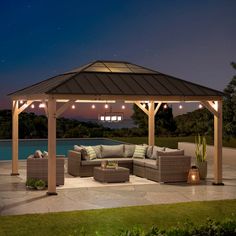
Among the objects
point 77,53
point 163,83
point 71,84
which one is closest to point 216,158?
point 163,83

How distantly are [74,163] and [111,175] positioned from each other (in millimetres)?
1812

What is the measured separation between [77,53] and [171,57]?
5772 mm

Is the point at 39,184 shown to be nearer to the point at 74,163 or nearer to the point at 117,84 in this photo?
the point at 74,163

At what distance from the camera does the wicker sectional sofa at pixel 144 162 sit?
44.6 feet

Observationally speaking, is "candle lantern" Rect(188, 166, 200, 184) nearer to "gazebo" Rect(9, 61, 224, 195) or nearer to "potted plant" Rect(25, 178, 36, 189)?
"gazebo" Rect(9, 61, 224, 195)

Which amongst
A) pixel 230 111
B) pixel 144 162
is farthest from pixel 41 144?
pixel 144 162

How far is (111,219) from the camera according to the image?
9133 millimetres

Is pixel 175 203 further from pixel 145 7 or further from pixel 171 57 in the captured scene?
pixel 171 57

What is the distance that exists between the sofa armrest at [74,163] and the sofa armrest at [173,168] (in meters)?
2.38

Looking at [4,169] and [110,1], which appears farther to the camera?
[110,1]

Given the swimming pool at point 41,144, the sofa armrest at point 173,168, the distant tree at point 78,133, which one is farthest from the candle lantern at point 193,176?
the distant tree at point 78,133

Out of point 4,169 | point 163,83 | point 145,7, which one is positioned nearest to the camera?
point 163,83

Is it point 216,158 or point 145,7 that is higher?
point 145,7

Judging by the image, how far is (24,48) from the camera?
97.9 ft
